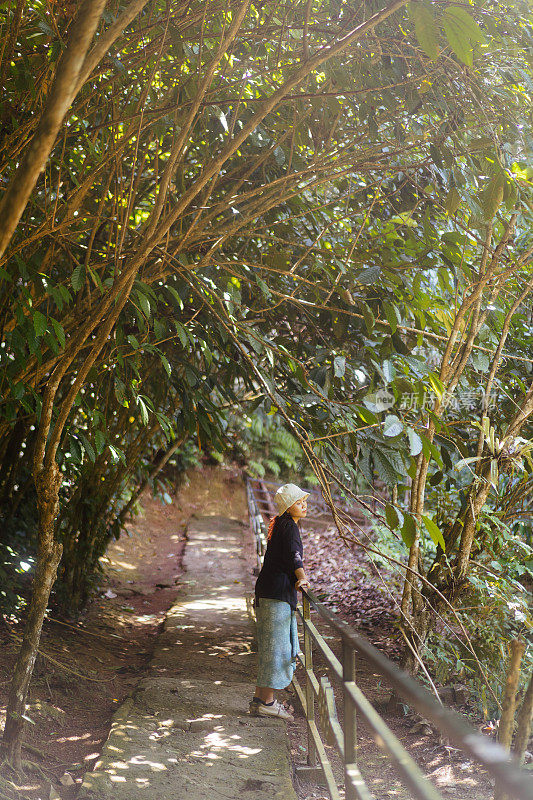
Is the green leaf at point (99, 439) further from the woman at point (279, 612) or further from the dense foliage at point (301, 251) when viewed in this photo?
the woman at point (279, 612)

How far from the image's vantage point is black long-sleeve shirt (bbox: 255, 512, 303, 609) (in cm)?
378

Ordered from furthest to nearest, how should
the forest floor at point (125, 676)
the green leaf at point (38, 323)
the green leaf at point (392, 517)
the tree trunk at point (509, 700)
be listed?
the forest floor at point (125, 676) < the green leaf at point (392, 517) < the green leaf at point (38, 323) < the tree trunk at point (509, 700)

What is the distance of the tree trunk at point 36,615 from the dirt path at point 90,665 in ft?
0.65

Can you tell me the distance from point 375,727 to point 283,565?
232 centimetres

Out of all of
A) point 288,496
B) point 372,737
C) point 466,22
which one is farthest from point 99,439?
point 372,737

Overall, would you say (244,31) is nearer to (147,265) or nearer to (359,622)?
(147,265)

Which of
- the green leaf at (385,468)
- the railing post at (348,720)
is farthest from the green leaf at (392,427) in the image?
the railing post at (348,720)

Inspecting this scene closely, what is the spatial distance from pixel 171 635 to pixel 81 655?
92 centimetres

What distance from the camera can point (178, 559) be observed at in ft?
30.1

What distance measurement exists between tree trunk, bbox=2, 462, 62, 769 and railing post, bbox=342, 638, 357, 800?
162 cm

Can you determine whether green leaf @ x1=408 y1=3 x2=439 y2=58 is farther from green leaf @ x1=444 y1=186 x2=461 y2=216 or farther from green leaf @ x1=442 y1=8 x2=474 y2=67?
green leaf @ x1=444 y1=186 x2=461 y2=216

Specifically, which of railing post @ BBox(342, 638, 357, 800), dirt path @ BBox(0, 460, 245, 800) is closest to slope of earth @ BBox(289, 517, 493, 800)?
railing post @ BBox(342, 638, 357, 800)

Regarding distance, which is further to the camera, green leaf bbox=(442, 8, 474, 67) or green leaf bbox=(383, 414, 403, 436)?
green leaf bbox=(383, 414, 403, 436)

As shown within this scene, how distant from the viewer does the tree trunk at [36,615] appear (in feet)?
9.57
